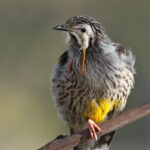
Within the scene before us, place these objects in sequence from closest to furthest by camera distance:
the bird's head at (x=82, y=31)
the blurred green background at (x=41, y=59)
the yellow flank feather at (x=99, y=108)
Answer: the bird's head at (x=82, y=31) → the yellow flank feather at (x=99, y=108) → the blurred green background at (x=41, y=59)

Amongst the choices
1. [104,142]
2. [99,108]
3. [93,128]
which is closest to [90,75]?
[99,108]

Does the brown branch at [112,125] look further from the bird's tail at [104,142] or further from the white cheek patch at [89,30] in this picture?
the bird's tail at [104,142]

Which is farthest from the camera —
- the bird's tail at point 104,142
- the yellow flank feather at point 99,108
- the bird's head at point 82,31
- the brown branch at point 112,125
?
the bird's tail at point 104,142

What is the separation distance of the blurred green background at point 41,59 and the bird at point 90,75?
3618 millimetres

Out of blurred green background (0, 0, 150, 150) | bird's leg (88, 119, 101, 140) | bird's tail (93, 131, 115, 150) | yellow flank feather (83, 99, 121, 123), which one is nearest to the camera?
bird's leg (88, 119, 101, 140)

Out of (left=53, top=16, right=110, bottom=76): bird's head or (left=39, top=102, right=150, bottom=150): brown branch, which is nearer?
(left=39, top=102, right=150, bottom=150): brown branch

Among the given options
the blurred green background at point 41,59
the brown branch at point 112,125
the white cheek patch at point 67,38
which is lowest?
the blurred green background at point 41,59

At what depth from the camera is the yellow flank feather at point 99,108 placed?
664 centimetres

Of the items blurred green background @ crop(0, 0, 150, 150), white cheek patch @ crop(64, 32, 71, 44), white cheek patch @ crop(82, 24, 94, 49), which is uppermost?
white cheek patch @ crop(64, 32, 71, 44)

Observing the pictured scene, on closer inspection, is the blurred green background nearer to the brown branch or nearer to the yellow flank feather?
the yellow flank feather

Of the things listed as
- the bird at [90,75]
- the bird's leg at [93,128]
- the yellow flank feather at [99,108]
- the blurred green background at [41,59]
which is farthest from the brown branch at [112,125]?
the blurred green background at [41,59]

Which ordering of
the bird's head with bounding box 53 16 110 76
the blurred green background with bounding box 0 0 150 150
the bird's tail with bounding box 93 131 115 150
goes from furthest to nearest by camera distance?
the blurred green background with bounding box 0 0 150 150, the bird's tail with bounding box 93 131 115 150, the bird's head with bounding box 53 16 110 76

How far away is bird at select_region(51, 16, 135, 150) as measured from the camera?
6.47 m

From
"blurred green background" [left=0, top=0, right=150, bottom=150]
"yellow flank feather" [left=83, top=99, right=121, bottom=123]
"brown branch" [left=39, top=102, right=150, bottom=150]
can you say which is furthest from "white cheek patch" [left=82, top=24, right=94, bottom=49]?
"blurred green background" [left=0, top=0, right=150, bottom=150]
